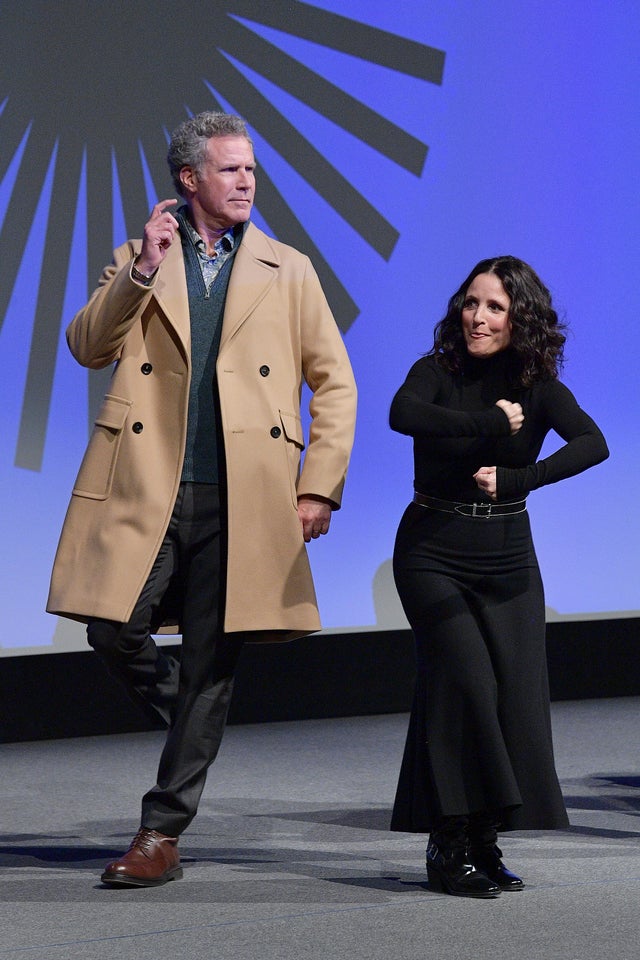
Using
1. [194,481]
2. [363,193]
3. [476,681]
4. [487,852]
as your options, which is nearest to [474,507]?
[476,681]

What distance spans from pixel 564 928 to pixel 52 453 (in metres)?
3.13

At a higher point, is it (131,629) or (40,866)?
(131,629)

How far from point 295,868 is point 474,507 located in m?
0.89

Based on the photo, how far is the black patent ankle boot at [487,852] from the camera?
3.07m

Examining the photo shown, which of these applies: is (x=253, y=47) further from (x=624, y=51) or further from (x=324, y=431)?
(x=324, y=431)

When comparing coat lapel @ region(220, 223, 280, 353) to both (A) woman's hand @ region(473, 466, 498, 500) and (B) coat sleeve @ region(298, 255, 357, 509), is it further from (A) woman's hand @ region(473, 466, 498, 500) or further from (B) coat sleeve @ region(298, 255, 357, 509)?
(A) woman's hand @ region(473, 466, 498, 500)

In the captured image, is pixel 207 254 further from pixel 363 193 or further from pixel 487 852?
pixel 363 193

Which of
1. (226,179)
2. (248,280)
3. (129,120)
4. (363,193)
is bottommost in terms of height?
(248,280)

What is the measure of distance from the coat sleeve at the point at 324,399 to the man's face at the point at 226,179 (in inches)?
9.6

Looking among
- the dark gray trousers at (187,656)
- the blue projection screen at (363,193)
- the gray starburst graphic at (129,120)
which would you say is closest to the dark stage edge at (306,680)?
the blue projection screen at (363,193)

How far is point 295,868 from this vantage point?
3.30 meters

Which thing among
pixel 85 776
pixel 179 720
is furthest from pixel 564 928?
pixel 85 776

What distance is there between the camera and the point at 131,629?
10.1 ft

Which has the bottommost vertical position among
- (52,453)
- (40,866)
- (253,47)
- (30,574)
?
(40,866)
